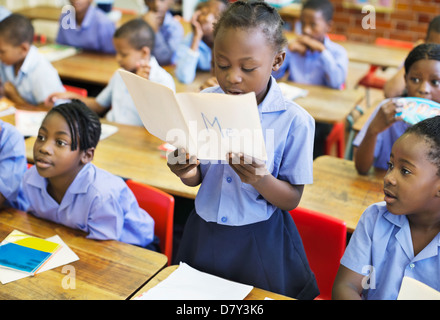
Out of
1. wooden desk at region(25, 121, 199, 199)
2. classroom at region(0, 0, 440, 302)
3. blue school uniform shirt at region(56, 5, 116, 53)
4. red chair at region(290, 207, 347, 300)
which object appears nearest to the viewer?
classroom at region(0, 0, 440, 302)

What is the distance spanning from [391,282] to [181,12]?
20.3 feet

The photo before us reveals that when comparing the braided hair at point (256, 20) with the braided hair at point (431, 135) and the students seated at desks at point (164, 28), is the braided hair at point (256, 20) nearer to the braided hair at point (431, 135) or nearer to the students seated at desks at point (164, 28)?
the braided hair at point (431, 135)

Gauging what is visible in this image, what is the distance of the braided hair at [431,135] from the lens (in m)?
1.37

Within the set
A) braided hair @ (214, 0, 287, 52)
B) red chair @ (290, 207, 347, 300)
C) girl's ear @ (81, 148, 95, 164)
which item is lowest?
red chair @ (290, 207, 347, 300)

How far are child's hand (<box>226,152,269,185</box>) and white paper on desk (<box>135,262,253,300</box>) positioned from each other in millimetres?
308

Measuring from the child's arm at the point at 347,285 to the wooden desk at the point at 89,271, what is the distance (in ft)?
1.72

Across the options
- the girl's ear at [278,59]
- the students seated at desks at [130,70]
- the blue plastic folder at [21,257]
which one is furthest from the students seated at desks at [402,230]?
the students seated at desks at [130,70]

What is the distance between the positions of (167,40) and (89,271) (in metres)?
3.33

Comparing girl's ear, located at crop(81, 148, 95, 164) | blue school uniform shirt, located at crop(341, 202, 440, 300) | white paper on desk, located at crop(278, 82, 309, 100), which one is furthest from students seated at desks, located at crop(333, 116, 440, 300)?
white paper on desk, located at crop(278, 82, 309, 100)

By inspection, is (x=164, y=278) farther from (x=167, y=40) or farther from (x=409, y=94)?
(x=167, y=40)

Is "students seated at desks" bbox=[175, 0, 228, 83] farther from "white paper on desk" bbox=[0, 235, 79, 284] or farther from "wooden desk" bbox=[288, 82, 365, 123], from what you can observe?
"white paper on desk" bbox=[0, 235, 79, 284]

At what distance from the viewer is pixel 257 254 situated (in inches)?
60.7

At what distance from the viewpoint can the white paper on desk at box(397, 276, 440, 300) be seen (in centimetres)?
114

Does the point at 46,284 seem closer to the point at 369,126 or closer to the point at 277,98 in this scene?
the point at 277,98
